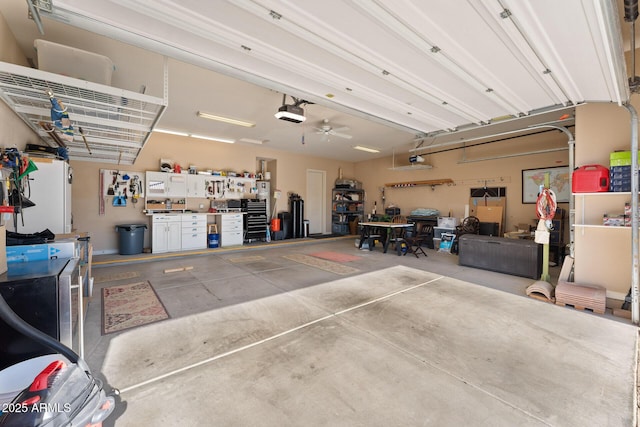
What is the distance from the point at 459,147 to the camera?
788 centimetres

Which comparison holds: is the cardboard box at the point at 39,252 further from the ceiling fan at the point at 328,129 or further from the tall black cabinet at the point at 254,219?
the tall black cabinet at the point at 254,219

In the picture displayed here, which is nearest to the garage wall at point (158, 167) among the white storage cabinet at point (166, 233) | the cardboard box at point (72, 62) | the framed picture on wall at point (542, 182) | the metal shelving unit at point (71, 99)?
the white storage cabinet at point (166, 233)

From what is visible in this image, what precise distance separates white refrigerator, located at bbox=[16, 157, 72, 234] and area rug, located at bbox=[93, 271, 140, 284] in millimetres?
1295

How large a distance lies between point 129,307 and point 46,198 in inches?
66.3

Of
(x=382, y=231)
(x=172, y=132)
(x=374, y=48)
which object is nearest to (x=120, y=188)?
(x=172, y=132)

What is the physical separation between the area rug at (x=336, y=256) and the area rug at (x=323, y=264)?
0.27 meters

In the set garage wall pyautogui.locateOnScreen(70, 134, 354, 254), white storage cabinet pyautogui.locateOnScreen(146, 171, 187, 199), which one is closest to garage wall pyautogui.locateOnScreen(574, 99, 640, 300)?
garage wall pyautogui.locateOnScreen(70, 134, 354, 254)

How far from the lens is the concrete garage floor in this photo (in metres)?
1.64

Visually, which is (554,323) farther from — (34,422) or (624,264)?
(34,422)

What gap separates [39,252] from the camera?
2152mm

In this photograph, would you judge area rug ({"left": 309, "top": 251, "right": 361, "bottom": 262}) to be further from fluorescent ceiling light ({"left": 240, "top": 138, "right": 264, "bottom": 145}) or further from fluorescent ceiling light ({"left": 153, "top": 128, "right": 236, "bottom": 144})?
fluorescent ceiling light ({"left": 153, "top": 128, "right": 236, "bottom": 144})

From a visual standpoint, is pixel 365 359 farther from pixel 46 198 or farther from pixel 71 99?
pixel 46 198

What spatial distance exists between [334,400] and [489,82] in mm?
3524

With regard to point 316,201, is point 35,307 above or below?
below
